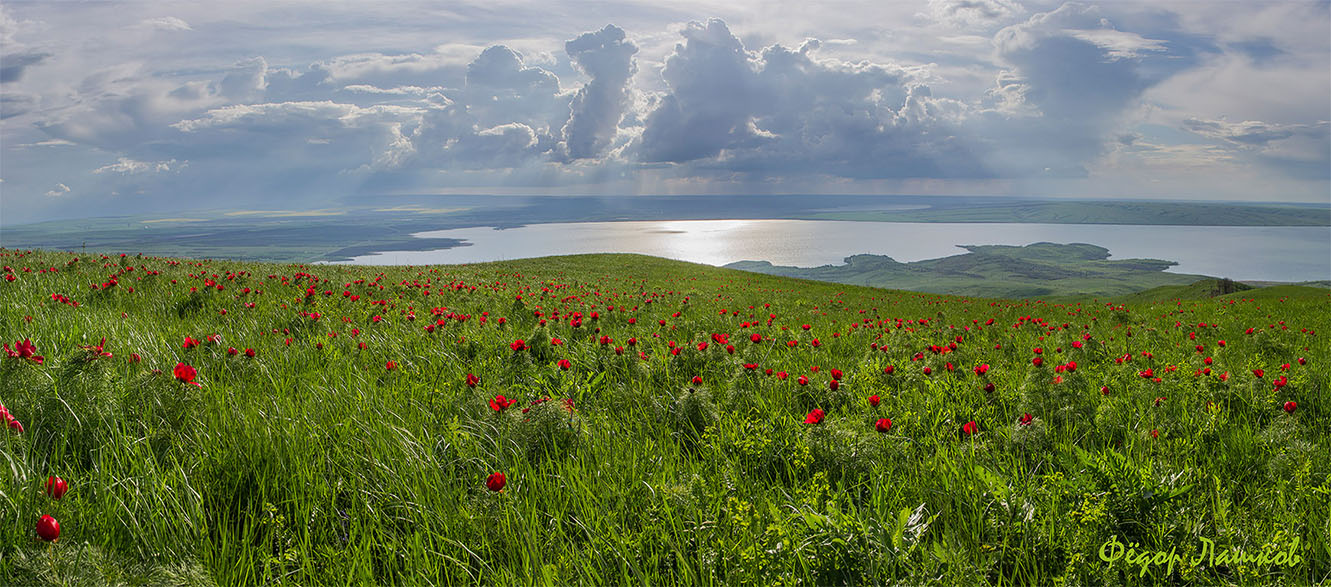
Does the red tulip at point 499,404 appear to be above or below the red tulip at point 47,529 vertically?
below

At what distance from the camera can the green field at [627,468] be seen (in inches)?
88.8

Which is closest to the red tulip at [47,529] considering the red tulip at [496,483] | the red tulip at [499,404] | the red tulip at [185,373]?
the red tulip at [496,483]

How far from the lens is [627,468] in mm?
3000

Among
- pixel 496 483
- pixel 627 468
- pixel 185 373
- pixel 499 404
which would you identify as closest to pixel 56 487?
pixel 185 373

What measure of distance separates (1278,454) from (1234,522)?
1094mm

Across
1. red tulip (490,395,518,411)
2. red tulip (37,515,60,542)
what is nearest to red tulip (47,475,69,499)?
red tulip (37,515,60,542)

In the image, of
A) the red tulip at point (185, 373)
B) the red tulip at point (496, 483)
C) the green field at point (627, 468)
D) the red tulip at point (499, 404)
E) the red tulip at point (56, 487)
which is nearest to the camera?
the red tulip at point (56, 487)

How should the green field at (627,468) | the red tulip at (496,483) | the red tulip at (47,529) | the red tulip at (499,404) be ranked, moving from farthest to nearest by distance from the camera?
the red tulip at (499,404) → the red tulip at (496,483) → the green field at (627,468) → the red tulip at (47,529)

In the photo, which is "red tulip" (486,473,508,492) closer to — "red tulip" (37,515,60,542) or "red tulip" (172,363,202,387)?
"red tulip" (37,515,60,542)

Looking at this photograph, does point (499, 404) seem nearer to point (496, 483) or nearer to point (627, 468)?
point (627, 468)

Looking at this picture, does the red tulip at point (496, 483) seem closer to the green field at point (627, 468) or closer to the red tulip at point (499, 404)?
the green field at point (627, 468)

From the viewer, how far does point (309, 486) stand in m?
2.69

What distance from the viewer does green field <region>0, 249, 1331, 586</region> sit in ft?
7.40

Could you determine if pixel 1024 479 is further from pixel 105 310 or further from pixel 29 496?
pixel 105 310
